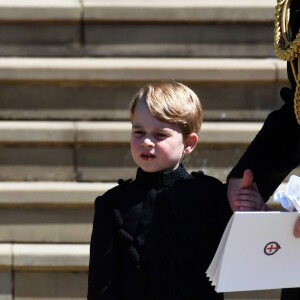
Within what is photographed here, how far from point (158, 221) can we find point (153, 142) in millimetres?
255

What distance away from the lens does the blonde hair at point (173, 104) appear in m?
3.66

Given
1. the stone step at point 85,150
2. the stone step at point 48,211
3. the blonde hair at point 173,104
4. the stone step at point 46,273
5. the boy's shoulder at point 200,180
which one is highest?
the blonde hair at point 173,104

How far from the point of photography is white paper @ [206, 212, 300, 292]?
326 centimetres

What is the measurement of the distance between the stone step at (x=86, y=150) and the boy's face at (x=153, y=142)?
2.65 metres

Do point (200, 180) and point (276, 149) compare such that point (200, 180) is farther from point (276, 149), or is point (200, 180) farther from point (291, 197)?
point (291, 197)

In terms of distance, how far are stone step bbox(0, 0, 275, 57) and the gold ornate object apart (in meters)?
2.87

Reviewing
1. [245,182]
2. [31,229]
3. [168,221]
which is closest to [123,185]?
[168,221]

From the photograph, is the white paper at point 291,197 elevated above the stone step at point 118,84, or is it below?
above

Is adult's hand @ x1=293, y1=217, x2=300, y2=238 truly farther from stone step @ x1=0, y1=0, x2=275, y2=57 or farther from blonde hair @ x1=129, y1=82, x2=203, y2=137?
stone step @ x1=0, y1=0, x2=275, y2=57

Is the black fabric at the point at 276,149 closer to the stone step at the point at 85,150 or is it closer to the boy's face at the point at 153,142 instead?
the boy's face at the point at 153,142

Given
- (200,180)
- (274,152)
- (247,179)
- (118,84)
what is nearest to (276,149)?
(274,152)

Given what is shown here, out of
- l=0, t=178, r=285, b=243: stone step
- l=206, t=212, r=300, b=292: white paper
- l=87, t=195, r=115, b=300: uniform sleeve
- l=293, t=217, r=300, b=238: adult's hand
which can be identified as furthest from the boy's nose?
l=0, t=178, r=285, b=243: stone step

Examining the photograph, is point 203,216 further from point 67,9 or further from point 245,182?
point 67,9

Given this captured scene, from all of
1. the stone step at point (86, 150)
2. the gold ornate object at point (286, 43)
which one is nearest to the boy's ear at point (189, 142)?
the gold ornate object at point (286, 43)
